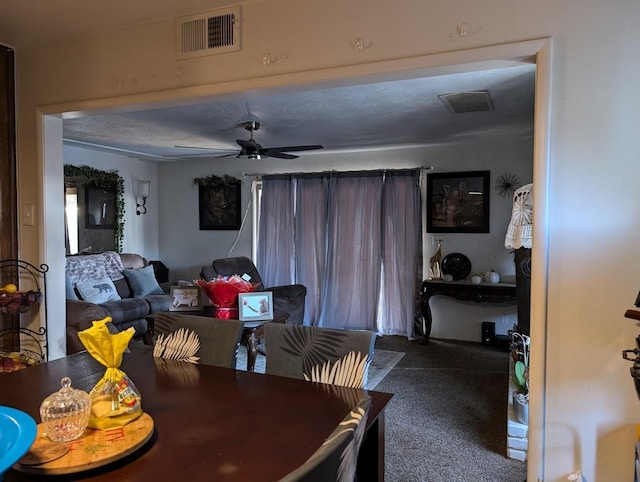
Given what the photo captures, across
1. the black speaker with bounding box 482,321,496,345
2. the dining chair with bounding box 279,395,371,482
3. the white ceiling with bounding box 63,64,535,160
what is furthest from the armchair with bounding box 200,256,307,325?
the dining chair with bounding box 279,395,371,482

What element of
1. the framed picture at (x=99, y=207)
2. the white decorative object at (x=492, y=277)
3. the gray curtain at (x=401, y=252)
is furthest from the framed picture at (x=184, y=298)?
the white decorative object at (x=492, y=277)

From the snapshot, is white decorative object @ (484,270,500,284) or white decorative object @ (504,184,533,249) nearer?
white decorative object @ (504,184,533,249)

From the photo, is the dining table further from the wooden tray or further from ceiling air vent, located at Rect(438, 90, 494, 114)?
ceiling air vent, located at Rect(438, 90, 494, 114)

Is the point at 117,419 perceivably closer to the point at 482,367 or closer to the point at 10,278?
the point at 10,278

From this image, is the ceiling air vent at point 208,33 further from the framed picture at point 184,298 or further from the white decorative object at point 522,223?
the white decorative object at point 522,223

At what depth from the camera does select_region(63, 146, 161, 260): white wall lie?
18.7ft

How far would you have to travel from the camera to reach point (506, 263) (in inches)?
200

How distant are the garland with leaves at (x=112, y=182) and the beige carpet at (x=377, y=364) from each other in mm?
2465

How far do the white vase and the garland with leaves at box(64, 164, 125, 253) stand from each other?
501cm

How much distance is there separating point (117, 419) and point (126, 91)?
75.8 inches

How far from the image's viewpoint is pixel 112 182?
587 cm

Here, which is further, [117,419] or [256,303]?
[256,303]

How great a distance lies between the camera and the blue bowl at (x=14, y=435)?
88 cm

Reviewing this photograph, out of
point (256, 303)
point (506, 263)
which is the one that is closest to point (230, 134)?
point (256, 303)
